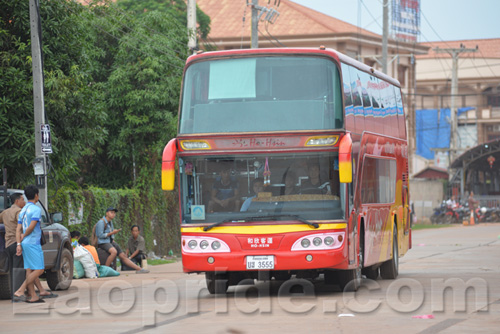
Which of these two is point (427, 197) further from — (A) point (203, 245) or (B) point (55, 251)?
(A) point (203, 245)

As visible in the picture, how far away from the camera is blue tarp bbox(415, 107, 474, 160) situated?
79875 millimetres

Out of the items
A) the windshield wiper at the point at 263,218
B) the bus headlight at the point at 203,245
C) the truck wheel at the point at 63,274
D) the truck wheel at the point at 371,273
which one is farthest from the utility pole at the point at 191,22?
the windshield wiper at the point at 263,218

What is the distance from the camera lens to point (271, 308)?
13.4 meters

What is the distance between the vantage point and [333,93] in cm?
1485

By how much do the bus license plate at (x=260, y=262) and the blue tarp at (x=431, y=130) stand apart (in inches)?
2602

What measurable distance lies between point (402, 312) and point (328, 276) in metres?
3.43

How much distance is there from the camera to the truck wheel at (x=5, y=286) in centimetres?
1633

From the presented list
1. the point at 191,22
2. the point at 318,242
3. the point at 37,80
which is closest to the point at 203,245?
the point at 318,242

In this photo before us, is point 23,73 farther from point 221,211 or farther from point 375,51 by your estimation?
point 375,51

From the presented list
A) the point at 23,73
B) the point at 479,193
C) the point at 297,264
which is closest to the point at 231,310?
the point at 297,264

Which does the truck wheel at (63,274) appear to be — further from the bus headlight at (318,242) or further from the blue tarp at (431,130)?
the blue tarp at (431,130)

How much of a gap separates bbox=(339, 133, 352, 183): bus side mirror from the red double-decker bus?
0.02 metres

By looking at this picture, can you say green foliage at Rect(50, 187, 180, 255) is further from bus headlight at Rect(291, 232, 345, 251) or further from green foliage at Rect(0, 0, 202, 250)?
bus headlight at Rect(291, 232, 345, 251)

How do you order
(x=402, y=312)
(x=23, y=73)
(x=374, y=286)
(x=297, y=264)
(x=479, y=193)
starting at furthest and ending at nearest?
(x=479, y=193) → (x=23, y=73) → (x=374, y=286) → (x=297, y=264) → (x=402, y=312)
